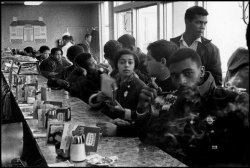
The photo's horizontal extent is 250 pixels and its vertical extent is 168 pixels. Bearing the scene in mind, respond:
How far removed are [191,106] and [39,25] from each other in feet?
2.69

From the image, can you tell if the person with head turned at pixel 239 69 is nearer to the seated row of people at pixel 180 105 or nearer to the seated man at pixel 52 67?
the seated row of people at pixel 180 105

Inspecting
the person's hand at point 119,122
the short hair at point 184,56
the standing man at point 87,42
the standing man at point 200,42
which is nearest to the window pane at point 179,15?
the standing man at point 200,42

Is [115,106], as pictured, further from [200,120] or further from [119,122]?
[200,120]

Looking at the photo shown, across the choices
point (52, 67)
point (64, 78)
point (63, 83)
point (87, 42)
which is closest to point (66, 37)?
point (87, 42)

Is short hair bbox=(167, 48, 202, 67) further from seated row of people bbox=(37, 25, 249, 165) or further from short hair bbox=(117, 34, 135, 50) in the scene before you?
short hair bbox=(117, 34, 135, 50)

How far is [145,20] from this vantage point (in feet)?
5.74

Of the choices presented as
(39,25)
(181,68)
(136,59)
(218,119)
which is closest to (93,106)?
(136,59)

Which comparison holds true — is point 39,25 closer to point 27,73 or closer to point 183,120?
point 183,120

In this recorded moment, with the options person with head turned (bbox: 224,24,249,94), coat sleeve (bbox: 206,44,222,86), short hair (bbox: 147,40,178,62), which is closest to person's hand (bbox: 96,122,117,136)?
short hair (bbox: 147,40,178,62)

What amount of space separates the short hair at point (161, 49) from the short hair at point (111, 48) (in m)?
0.18

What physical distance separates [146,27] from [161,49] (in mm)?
169

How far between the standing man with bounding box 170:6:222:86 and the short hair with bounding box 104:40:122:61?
0.93 ft

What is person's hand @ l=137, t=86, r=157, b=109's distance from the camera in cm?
163

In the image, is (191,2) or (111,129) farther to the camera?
(111,129)
